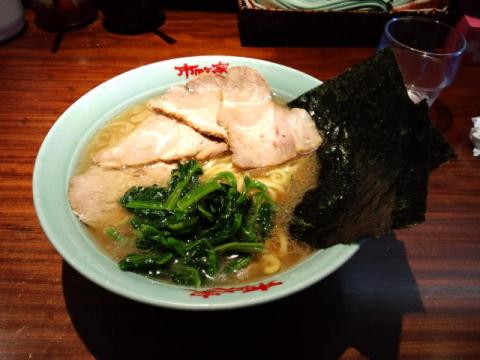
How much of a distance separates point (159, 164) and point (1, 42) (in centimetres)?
183

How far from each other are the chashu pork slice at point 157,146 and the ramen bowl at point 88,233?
0.14 m

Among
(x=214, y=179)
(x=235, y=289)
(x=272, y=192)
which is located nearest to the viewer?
(x=235, y=289)

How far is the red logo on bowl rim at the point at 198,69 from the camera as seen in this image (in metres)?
1.99

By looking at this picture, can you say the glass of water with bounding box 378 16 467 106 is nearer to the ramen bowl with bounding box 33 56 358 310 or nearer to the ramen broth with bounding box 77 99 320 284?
the ramen bowl with bounding box 33 56 358 310

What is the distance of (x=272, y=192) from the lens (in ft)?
5.37

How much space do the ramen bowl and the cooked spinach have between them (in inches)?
3.5

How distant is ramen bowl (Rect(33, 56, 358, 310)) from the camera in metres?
1.07

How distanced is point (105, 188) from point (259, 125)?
2.48 feet

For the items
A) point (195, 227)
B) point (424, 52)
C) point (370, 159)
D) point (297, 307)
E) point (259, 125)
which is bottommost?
point (297, 307)

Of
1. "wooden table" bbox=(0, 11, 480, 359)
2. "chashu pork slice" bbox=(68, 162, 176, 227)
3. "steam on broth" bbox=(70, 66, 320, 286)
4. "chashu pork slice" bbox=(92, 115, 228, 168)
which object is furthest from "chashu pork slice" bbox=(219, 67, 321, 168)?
"wooden table" bbox=(0, 11, 480, 359)

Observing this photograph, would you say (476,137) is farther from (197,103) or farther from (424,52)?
(197,103)

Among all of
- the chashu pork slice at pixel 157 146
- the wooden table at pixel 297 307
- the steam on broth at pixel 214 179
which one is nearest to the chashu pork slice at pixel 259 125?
the steam on broth at pixel 214 179

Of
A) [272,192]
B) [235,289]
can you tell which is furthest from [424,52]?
[235,289]

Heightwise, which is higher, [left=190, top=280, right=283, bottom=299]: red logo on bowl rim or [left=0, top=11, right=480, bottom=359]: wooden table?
[left=190, top=280, right=283, bottom=299]: red logo on bowl rim
